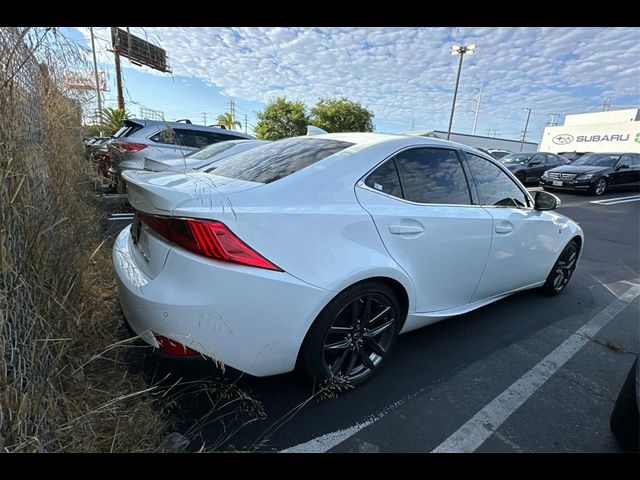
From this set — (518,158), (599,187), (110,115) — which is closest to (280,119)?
(518,158)

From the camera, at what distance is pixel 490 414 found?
215 centimetres

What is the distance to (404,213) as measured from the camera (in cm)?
222

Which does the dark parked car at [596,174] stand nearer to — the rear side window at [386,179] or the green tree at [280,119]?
the rear side window at [386,179]

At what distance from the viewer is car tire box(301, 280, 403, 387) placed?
6.42 ft

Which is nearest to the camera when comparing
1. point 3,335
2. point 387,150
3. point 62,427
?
point 3,335

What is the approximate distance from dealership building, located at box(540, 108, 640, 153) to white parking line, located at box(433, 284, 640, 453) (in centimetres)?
3565

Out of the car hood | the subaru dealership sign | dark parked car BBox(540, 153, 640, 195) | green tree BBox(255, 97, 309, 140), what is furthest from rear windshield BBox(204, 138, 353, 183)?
the subaru dealership sign

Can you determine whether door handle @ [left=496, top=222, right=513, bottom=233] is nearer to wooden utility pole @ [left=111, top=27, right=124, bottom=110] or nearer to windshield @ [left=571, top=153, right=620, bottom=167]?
wooden utility pole @ [left=111, top=27, right=124, bottom=110]

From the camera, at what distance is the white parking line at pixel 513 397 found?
6.34 feet
